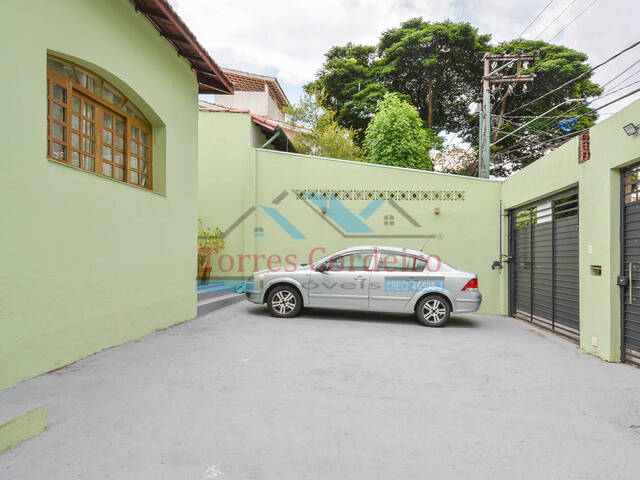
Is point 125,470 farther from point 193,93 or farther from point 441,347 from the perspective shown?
point 193,93

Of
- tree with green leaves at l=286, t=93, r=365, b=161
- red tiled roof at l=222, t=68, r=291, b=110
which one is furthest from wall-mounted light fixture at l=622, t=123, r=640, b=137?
red tiled roof at l=222, t=68, r=291, b=110

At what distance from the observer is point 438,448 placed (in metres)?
2.56

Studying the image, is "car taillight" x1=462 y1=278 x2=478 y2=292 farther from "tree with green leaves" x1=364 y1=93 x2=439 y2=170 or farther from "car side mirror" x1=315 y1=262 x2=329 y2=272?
"tree with green leaves" x1=364 y1=93 x2=439 y2=170

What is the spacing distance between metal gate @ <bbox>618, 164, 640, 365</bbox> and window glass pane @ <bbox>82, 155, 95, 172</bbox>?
6.83 metres

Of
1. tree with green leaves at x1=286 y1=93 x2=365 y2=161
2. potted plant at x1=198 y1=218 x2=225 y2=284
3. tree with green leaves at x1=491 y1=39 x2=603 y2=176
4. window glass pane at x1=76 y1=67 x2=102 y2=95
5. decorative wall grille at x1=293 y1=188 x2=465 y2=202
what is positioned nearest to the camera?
window glass pane at x1=76 y1=67 x2=102 y2=95

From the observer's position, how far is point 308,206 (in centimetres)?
991

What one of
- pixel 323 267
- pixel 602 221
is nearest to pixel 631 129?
pixel 602 221

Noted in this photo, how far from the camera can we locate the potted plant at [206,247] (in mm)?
9719

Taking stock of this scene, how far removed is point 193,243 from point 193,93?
2.84m

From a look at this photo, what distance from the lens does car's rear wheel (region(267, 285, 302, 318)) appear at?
744 centimetres

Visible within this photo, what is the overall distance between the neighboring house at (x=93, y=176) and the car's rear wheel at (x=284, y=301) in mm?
1563

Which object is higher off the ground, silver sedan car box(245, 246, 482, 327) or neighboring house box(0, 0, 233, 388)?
neighboring house box(0, 0, 233, 388)

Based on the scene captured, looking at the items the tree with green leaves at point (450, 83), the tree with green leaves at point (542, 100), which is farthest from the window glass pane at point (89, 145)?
the tree with green leaves at point (542, 100)

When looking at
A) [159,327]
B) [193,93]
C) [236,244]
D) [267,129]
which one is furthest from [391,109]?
[159,327]
